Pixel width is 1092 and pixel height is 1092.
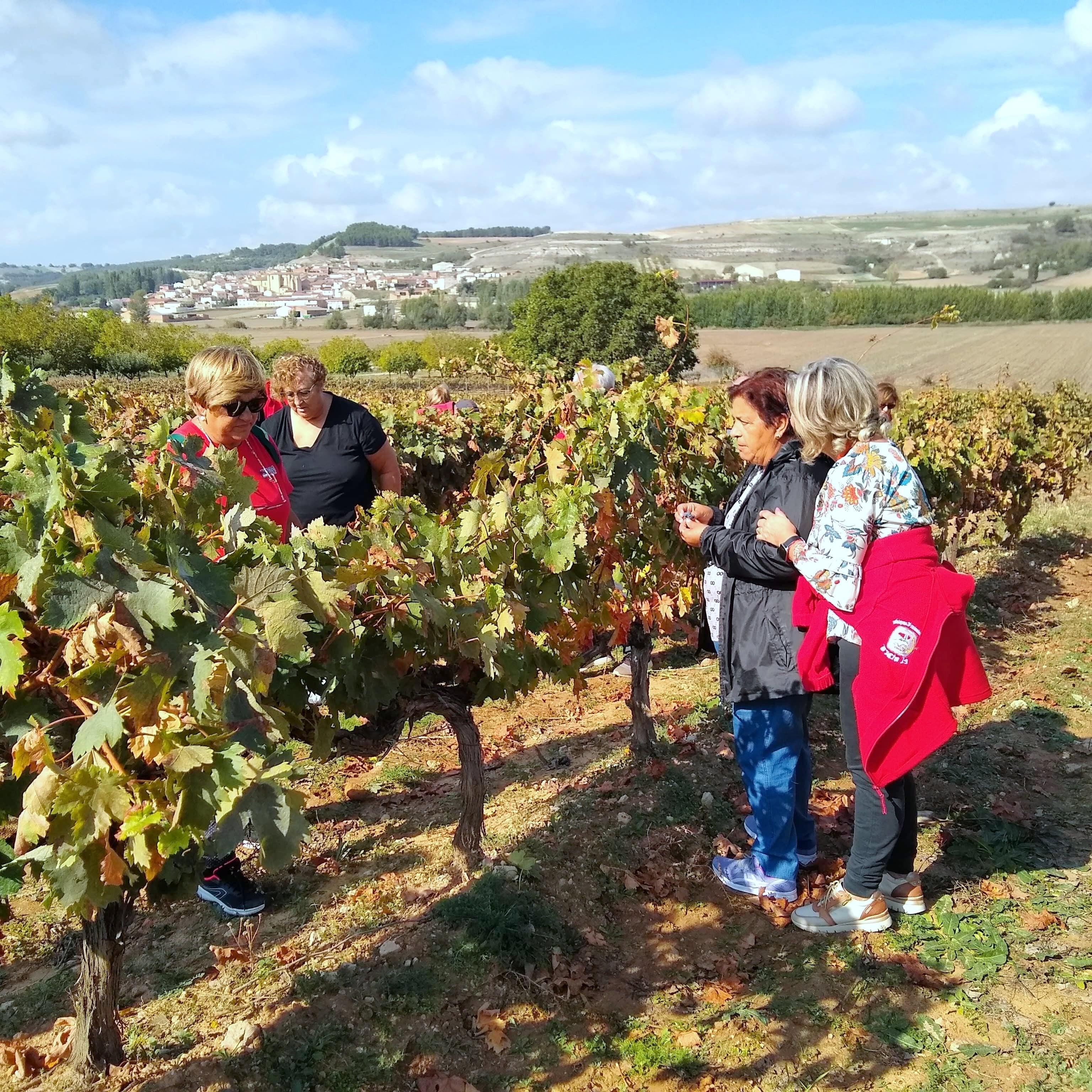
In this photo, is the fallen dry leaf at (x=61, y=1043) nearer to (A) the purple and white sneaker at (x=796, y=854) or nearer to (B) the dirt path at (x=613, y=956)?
(B) the dirt path at (x=613, y=956)

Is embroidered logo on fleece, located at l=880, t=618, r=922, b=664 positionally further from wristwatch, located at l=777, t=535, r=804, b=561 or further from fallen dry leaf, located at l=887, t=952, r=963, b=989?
fallen dry leaf, located at l=887, t=952, r=963, b=989

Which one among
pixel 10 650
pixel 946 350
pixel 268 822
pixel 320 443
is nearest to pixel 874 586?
pixel 268 822

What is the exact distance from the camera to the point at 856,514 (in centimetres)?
269

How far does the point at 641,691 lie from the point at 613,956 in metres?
1.47

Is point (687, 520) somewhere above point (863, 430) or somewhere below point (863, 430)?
below

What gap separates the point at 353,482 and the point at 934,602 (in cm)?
249

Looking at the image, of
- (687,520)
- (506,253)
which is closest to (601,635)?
(687,520)

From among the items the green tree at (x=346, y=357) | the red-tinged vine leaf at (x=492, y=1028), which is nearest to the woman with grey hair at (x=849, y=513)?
the red-tinged vine leaf at (x=492, y=1028)

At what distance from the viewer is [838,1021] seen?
2.83 m

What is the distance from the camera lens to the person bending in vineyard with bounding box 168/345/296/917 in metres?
3.17

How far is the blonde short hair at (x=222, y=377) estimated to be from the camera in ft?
10.3

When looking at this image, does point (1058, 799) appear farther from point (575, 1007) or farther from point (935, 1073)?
point (575, 1007)

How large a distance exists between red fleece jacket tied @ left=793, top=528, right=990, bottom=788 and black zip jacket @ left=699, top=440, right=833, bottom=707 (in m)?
0.20

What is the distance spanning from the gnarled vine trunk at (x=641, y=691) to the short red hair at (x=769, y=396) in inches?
63.7
